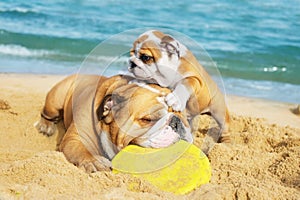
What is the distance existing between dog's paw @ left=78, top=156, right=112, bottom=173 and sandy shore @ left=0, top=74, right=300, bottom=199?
140mm

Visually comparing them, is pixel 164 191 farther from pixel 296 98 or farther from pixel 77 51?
pixel 77 51

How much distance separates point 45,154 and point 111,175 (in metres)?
0.58

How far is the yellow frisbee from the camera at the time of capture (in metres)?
3.62

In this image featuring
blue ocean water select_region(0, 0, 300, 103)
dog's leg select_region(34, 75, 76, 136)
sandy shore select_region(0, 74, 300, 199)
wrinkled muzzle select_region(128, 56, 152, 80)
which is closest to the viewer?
sandy shore select_region(0, 74, 300, 199)

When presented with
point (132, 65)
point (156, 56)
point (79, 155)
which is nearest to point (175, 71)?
point (156, 56)

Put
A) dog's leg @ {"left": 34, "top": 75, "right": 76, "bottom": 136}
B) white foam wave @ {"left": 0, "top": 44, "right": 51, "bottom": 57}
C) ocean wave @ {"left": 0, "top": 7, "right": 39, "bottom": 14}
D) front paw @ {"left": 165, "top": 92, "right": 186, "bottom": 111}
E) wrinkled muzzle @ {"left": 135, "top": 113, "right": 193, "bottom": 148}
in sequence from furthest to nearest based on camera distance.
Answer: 1. ocean wave @ {"left": 0, "top": 7, "right": 39, "bottom": 14}
2. white foam wave @ {"left": 0, "top": 44, "right": 51, "bottom": 57}
3. dog's leg @ {"left": 34, "top": 75, "right": 76, "bottom": 136}
4. front paw @ {"left": 165, "top": 92, "right": 186, "bottom": 111}
5. wrinkled muzzle @ {"left": 135, "top": 113, "right": 193, "bottom": 148}

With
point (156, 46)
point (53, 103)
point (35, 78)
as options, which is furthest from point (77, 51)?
point (156, 46)

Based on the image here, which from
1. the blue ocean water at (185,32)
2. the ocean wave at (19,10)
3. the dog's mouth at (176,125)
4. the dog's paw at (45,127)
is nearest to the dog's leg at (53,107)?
the dog's paw at (45,127)

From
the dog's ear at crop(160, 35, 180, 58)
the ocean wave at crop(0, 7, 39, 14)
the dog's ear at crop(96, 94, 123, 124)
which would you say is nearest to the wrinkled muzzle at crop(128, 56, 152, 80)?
the dog's ear at crop(160, 35, 180, 58)

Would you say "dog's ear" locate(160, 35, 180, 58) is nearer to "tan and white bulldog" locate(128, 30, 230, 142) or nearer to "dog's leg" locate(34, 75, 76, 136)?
"tan and white bulldog" locate(128, 30, 230, 142)

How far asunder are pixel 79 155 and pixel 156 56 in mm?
1018

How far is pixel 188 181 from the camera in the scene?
3.64 metres

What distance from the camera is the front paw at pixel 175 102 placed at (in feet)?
12.8

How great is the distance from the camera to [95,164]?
12.8 ft
